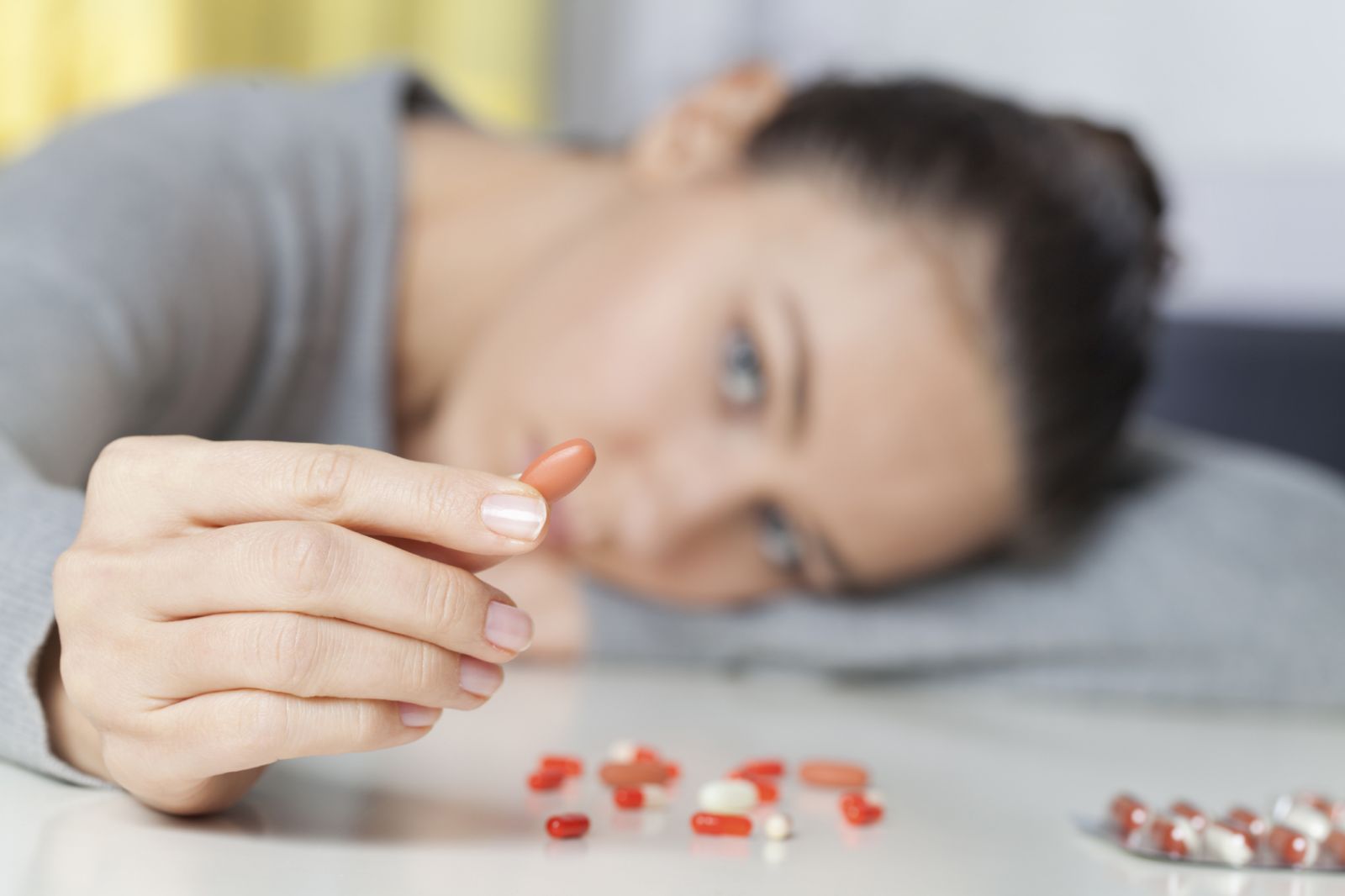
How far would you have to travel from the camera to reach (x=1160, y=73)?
2.00 m

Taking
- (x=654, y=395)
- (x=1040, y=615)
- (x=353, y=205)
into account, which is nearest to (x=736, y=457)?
(x=654, y=395)

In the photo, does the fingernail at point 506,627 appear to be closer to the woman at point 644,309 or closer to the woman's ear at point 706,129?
the woman at point 644,309

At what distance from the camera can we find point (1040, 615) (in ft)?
3.68

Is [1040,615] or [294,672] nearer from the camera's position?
[294,672]

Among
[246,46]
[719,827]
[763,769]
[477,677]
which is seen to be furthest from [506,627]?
[246,46]

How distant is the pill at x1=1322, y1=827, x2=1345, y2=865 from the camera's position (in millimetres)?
571

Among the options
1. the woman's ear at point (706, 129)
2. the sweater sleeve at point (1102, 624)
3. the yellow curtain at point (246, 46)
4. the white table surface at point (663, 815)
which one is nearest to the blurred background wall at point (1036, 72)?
the yellow curtain at point (246, 46)

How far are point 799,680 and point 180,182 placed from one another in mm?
670

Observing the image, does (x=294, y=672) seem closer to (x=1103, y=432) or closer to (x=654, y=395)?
(x=654, y=395)

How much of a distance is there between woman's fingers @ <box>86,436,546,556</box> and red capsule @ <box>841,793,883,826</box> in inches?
10.0

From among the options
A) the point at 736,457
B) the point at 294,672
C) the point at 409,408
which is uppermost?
the point at 294,672

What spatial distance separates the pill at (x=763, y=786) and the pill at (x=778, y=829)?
0.16ft

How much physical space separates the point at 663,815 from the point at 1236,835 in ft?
0.87

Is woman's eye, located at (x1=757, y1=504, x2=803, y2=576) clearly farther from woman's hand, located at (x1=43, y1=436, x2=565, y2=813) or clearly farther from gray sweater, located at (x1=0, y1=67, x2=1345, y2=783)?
woman's hand, located at (x1=43, y1=436, x2=565, y2=813)
